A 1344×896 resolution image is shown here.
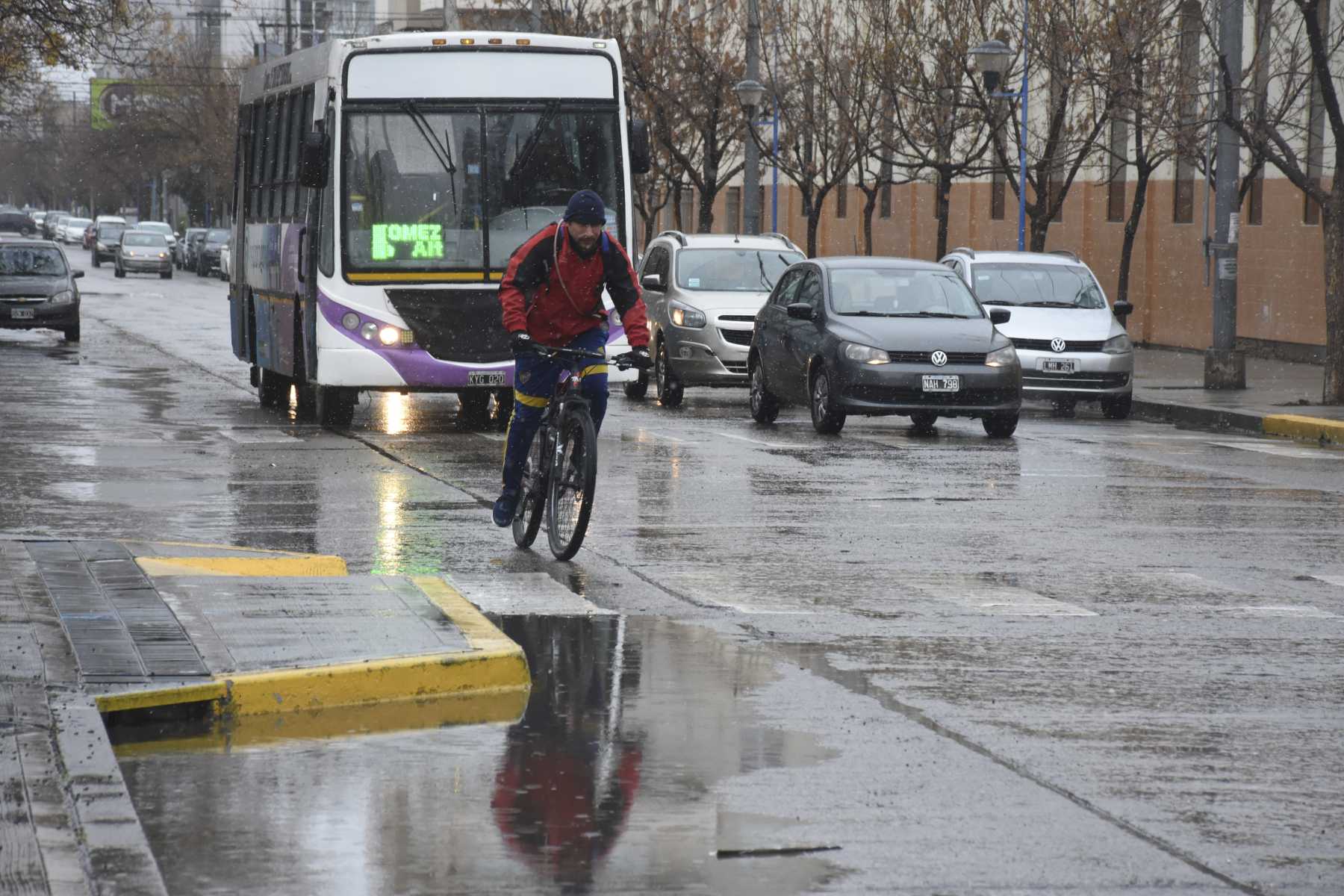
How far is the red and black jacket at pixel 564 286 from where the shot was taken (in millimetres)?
11664

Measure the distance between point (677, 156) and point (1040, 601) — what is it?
113 ft

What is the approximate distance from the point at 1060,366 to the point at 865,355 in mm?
4688

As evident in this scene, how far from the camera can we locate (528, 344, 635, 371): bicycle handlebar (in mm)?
11594

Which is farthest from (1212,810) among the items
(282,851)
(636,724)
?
(282,851)

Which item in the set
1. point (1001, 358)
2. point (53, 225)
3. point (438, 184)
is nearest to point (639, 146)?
point (438, 184)

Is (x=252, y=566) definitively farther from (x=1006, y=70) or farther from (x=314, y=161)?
(x=1006, y=70)

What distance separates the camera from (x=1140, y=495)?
1534 cm

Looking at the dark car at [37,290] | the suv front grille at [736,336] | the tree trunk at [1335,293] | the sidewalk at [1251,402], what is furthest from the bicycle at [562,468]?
the dark car at [37,290]

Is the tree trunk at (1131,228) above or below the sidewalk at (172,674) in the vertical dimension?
above

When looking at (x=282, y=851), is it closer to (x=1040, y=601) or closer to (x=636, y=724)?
(x=636, y=724)

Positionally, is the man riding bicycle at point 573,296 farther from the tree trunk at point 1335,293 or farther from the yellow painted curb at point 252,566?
the tree trunk at point 1335,293

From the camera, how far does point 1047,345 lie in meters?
24.1

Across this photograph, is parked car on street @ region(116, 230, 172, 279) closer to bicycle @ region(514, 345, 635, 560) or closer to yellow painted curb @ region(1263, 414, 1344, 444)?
yellow painted curb @ region(1263, 414, 1344, 444)

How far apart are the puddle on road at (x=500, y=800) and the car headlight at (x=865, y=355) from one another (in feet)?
38.7
